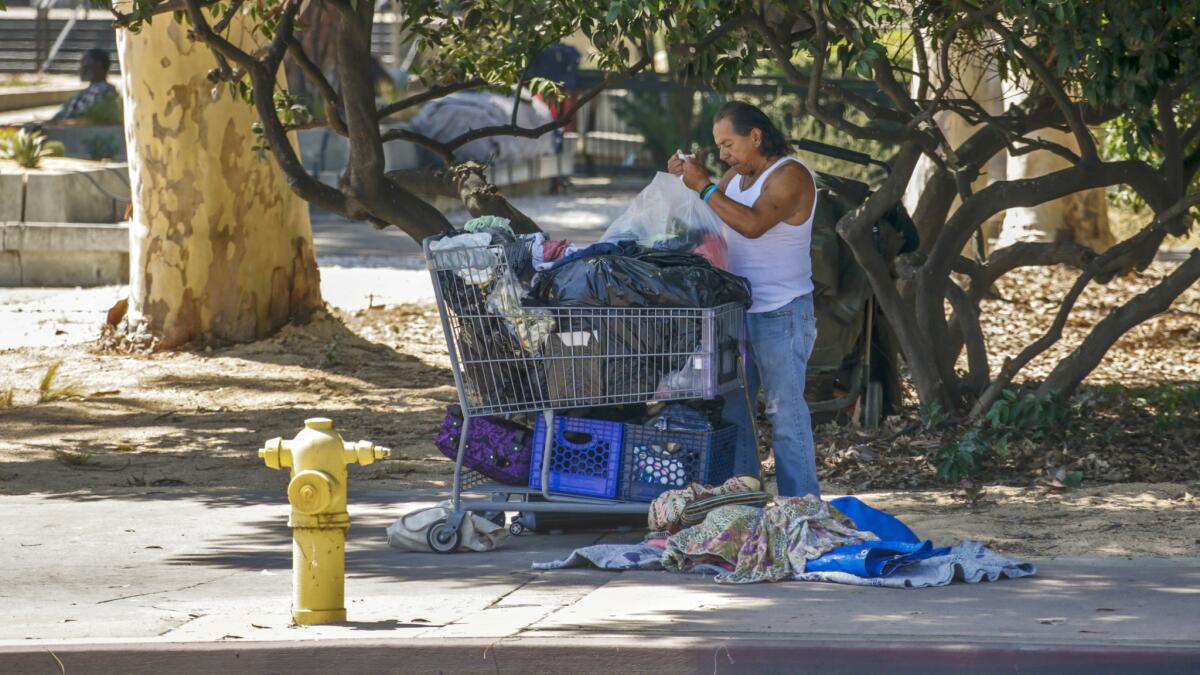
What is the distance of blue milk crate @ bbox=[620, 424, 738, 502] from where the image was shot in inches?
254

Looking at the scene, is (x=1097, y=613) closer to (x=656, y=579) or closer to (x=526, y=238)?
(x=656, y=579)

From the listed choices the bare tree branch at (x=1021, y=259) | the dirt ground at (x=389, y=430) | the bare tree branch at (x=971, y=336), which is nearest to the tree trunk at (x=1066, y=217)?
the dirt ground at (x=389, y=430)

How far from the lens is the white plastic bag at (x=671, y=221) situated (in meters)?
6.64

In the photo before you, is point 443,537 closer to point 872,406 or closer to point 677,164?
point 677,164

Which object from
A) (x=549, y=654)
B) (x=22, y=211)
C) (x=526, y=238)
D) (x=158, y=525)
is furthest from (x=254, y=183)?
(x=549, y=654)

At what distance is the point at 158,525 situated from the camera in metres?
7.23

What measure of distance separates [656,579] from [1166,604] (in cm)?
183

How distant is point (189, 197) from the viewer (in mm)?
12195

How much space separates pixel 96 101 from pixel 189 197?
10081 mm

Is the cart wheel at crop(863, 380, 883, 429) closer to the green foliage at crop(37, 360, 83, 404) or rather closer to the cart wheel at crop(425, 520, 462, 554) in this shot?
the cart wheel at crop(425, 520, 462, 554)

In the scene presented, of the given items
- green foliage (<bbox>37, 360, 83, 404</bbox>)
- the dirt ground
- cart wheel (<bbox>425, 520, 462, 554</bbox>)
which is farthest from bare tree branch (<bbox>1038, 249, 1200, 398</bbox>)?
green foliage (<bbox>37, 360, 83, 404</bbox>)

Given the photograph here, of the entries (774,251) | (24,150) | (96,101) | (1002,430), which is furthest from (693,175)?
(96,101)

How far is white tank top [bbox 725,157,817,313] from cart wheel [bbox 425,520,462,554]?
1548 millimetres

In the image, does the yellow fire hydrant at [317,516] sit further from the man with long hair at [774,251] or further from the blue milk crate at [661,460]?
→ the man with long hair at [774,251]
